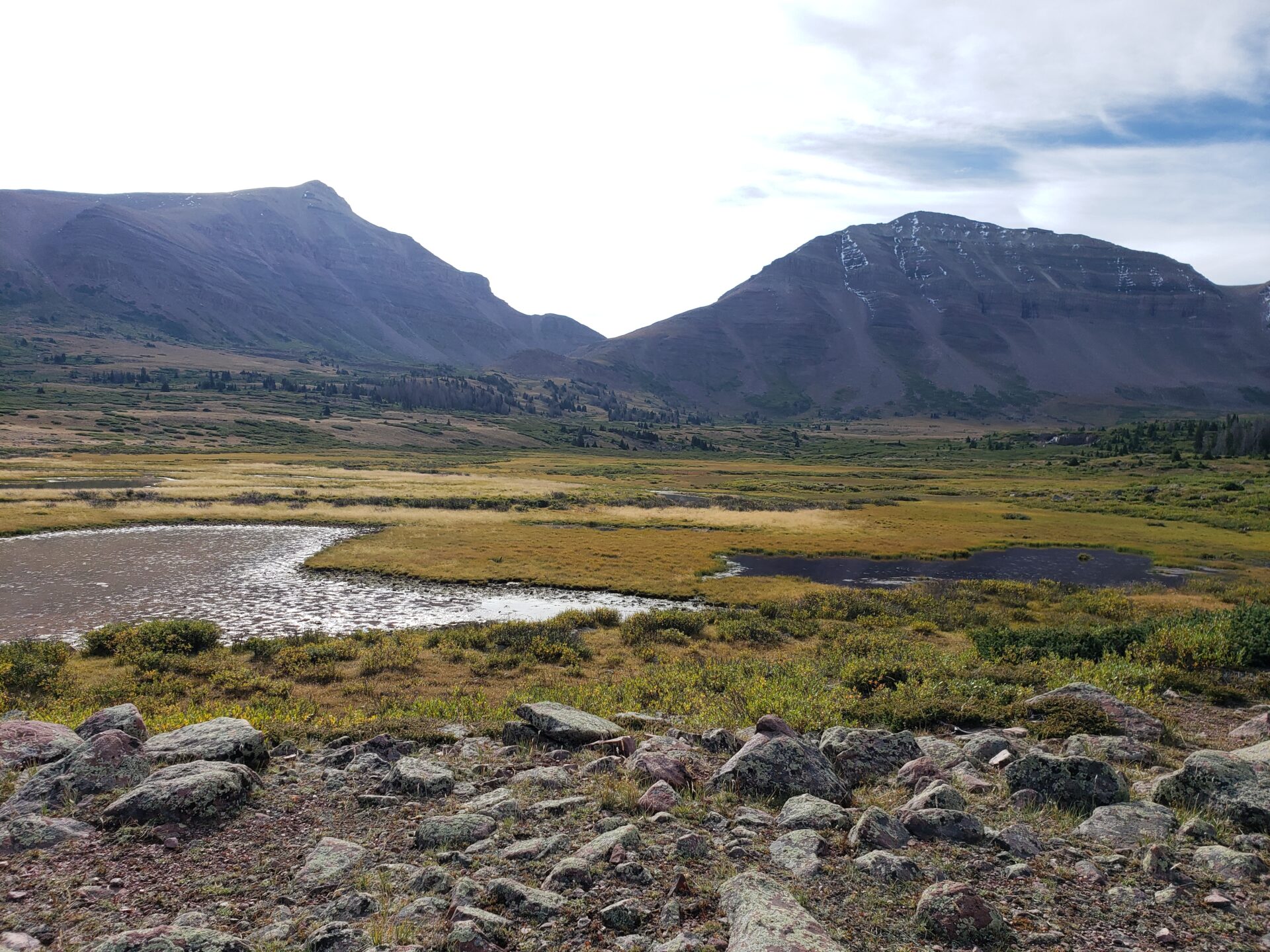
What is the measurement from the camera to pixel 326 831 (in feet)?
32.9

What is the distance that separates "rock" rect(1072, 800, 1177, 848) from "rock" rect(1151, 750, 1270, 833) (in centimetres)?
65

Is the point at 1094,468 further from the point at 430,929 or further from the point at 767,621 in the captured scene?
the point at 430,929

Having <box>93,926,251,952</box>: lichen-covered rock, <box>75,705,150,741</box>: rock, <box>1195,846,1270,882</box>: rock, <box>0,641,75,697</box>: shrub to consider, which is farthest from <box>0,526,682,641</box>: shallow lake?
<box>1195,846,1270,882</box>: rock

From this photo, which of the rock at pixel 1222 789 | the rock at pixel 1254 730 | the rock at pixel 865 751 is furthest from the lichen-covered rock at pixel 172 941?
the rock at pixel 1254 730

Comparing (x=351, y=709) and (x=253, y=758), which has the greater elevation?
(x=253, y=758)

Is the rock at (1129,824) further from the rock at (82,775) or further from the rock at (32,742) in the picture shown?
the rock at (32,742)

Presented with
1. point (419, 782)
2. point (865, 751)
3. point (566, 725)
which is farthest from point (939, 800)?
point (419, 782)

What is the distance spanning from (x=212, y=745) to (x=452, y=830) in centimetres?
559

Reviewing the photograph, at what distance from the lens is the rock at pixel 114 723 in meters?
13.1

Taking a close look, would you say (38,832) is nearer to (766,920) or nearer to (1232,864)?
(766,920)

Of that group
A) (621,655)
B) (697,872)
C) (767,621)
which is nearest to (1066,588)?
(767,621)

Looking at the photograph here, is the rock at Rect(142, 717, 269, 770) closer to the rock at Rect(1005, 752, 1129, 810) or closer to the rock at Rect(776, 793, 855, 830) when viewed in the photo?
the rock at Rect(776, 793, 855, 830)

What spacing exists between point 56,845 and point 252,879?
2943mm

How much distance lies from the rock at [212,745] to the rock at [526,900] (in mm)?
6379
